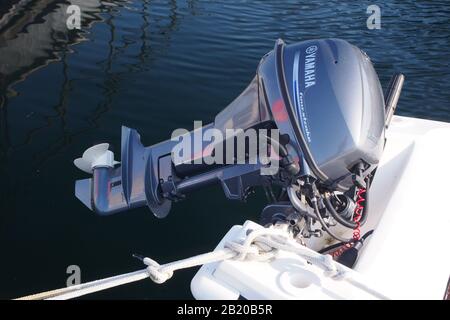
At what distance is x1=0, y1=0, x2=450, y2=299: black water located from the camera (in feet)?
10.6

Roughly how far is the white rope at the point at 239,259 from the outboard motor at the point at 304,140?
262 mm

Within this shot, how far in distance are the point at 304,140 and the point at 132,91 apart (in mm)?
3579

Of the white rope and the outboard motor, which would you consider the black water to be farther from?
the white rope

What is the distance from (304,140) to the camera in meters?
2.06

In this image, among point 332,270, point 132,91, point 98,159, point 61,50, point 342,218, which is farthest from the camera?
point 61,50

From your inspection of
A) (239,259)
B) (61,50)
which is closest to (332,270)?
(239,259)

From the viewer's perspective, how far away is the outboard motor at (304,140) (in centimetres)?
205

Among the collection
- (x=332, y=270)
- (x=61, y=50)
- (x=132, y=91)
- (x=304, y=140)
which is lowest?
(x=332, y=270)

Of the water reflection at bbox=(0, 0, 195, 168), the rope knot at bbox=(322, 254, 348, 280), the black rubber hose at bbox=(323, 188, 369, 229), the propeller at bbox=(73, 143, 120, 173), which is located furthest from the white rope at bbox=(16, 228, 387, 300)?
the water reflection at bbox=(0, 0, 195, 168)

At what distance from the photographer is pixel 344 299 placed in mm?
1678

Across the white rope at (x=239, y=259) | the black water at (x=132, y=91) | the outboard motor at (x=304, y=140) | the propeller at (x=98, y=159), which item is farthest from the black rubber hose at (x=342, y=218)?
the propeller at (x=98, y=159)

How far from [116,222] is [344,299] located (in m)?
2.09

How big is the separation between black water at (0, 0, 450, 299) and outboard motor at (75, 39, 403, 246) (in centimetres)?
101

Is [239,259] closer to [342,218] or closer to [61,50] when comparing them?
[342,218]
